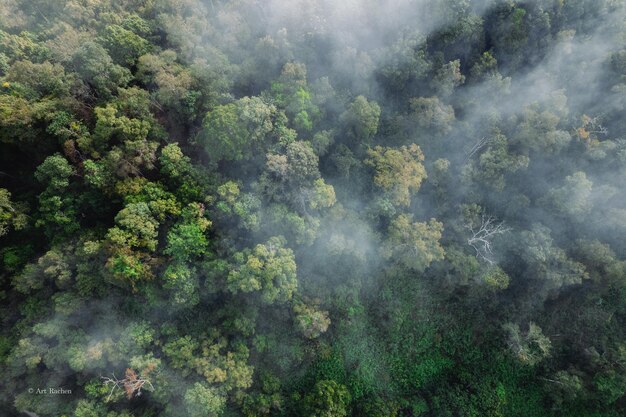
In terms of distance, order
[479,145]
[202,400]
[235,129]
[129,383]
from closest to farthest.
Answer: [129,383] → [202,400] → [235,129] → [479,145]

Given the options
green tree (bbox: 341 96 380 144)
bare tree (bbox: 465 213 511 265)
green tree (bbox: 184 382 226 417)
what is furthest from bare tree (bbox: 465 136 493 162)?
green tree (bbox: 184 382 226 417)

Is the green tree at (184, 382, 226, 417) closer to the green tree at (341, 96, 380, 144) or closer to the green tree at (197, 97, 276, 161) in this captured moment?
the green tree at (197, 97, 276, 161)

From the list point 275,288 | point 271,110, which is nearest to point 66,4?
point 271,110

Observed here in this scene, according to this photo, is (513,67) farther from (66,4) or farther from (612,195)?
(66,4)

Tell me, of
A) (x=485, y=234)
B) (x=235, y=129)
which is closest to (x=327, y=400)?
(x=485, y=234)

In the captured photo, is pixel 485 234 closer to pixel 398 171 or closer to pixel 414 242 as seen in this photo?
pixel 414 242

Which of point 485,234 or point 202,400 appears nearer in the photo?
point 202,400

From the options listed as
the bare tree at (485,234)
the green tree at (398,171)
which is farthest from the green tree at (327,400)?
the bare tree at (485,234)
